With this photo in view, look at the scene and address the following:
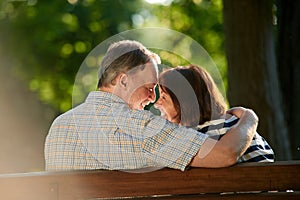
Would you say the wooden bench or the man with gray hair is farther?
the man with gray hair

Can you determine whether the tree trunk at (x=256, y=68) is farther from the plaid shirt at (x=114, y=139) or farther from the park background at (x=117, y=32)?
the plaid shirt at (x=114, y=139)

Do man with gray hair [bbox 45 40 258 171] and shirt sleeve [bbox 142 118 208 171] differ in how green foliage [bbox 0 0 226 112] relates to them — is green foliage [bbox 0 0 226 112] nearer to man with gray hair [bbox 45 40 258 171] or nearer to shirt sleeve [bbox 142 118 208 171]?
man with gray hair [bbox 45 40 258 171]

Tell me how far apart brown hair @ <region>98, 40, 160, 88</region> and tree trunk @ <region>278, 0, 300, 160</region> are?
16.9ft

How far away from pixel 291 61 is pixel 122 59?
17.3ft

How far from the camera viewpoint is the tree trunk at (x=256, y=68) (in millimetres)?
8602

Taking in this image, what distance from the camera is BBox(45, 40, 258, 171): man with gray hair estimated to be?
371 centimetres

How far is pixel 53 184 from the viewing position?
357 cm

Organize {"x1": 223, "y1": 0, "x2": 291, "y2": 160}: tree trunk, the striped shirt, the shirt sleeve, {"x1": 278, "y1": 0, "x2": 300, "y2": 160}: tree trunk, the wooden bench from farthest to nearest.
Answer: {"x1": 278, "y1": 0, "x2": 300, "y2": 160}: tree trunk → {"x1": 223, "y1": 0, "x2": 291, "y2": 160}: tree trunk → the striped shirt → the shirt sleeve → the wooden bench

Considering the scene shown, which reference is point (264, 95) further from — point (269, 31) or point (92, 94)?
point (92, 94)

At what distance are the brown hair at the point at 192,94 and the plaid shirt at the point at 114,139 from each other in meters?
0.25

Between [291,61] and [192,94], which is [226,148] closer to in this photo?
[192,94]

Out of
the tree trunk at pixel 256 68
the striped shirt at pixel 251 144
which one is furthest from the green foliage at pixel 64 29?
the striped shirt at pixel 251 144

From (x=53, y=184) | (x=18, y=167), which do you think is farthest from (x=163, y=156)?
(x=18, y=167)

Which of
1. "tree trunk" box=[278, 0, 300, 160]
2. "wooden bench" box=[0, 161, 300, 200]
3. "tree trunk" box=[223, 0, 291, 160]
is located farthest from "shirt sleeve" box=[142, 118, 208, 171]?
"tree trunk" box=[278, 0, 300, 160]
